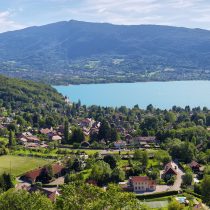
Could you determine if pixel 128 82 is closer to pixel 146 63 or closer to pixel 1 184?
pixel 146 63

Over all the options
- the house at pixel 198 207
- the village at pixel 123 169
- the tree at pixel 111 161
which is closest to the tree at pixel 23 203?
the village at pixel 123 169

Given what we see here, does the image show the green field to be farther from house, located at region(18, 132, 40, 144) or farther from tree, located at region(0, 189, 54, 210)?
tree, located at region(0, 189, 54, 210)

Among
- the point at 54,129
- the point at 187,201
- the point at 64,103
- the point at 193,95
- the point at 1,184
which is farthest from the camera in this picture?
the point at 193,95

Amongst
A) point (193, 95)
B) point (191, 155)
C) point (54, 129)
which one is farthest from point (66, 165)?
point (193, 95)

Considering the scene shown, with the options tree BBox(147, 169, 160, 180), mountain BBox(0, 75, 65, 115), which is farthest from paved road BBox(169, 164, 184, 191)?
mountain BBox(0, 75, 65, 115)

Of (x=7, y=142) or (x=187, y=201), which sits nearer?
(x=187, y=201)

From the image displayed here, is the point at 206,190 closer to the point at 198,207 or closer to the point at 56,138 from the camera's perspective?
the point at 198,207

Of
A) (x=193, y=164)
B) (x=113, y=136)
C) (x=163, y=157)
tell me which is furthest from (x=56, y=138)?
(x=193, y=164)

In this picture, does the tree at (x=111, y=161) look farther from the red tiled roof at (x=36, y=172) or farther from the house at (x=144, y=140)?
the house at (x=144, y=140)
